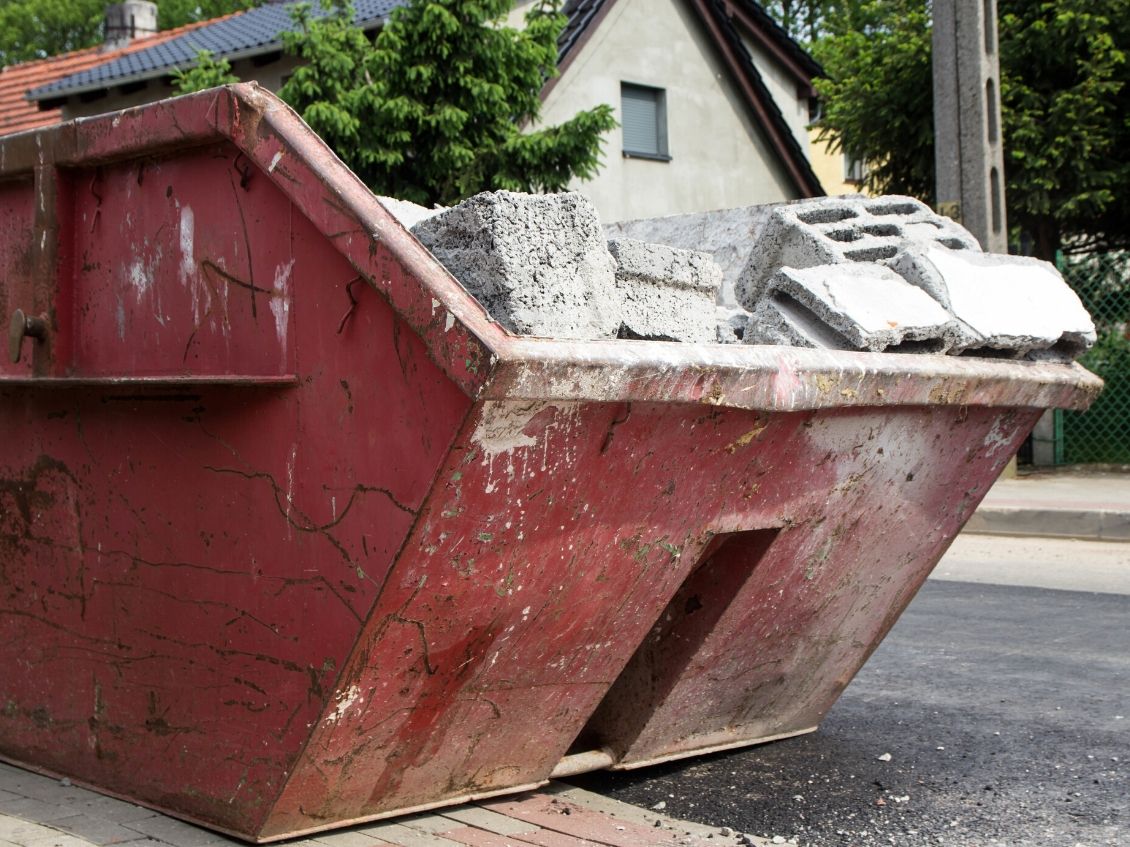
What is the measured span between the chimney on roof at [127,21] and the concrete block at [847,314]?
26.3 meters

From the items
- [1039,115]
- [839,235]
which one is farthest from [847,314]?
[1039,115]

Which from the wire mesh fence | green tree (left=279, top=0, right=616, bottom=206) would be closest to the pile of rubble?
green tree (left=279, top=0, right=616, bottom=206)

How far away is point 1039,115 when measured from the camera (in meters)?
15.2

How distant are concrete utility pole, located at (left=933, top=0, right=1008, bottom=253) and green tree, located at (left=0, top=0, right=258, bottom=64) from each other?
30444 millimetres

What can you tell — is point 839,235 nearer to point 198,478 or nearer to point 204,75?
point 198,478

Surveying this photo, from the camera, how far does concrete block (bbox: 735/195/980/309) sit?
3795 millimetres

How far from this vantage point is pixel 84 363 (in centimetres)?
331

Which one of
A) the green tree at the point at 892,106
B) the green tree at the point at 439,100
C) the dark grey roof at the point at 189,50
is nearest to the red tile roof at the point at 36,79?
the dark grey roof at the point at 189,50

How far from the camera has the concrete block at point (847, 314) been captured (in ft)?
10.9

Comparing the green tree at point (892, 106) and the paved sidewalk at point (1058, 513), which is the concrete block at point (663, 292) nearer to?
the paved sidewalk at point (1058, 513)

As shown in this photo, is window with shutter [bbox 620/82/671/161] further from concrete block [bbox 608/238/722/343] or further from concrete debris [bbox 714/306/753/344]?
concrete block [bbox 608/238/722/343]

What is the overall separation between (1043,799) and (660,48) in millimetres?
17833

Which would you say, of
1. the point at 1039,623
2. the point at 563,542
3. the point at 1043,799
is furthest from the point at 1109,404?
the point at 563,542

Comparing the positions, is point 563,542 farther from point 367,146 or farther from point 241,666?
point 367,146
